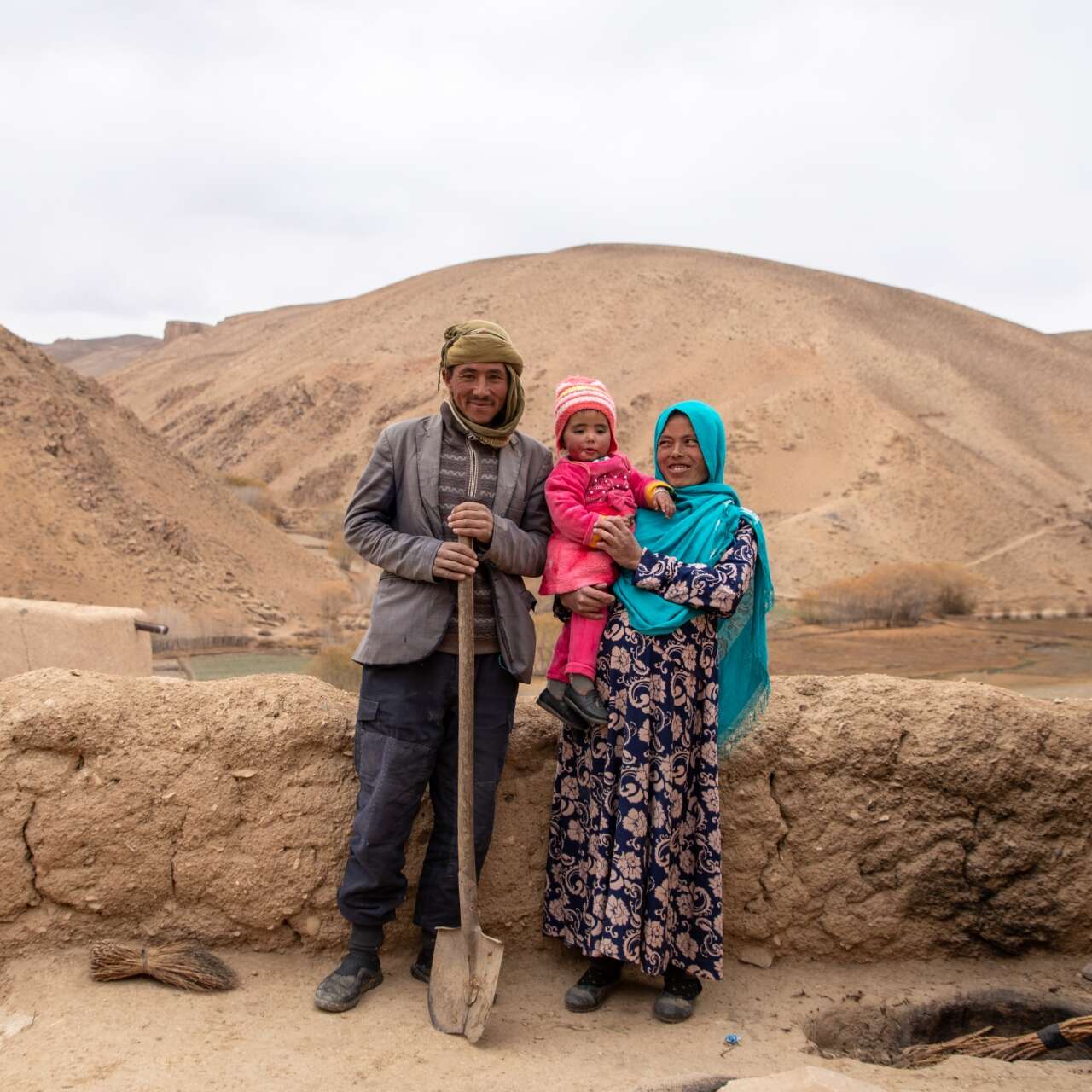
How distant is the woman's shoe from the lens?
273cm

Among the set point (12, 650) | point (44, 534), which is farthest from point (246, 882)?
point (44, 534)

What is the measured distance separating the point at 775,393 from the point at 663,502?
29875 mm

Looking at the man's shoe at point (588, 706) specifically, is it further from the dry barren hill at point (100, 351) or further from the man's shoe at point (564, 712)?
the dry barren hill at point (100, 351)

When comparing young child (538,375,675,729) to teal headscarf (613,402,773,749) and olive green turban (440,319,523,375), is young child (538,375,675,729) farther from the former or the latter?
olive green turban (440,319,523,375)

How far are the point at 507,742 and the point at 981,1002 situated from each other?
1544 millimetres

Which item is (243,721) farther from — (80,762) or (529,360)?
(529,360)

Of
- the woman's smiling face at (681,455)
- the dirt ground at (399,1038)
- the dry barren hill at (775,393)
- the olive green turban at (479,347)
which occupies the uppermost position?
the dry barren hill at (775,393)

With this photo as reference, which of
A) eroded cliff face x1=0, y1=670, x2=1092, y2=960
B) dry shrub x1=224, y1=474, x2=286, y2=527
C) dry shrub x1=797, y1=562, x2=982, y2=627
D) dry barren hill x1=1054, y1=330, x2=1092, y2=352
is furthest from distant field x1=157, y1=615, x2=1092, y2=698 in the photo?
dry barren hill x1=1054, y1=330, x2=1092, y2=352

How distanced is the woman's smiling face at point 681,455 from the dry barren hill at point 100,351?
80.8 meters

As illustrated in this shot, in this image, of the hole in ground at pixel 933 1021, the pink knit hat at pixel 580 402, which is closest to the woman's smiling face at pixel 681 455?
the pink knit hat at pixel 580 402

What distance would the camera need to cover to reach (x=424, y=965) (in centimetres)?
281

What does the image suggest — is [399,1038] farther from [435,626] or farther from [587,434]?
[587,434]

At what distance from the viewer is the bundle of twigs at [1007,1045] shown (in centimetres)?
259

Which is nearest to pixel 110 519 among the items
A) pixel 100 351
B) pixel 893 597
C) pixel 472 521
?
pixel 472 521
